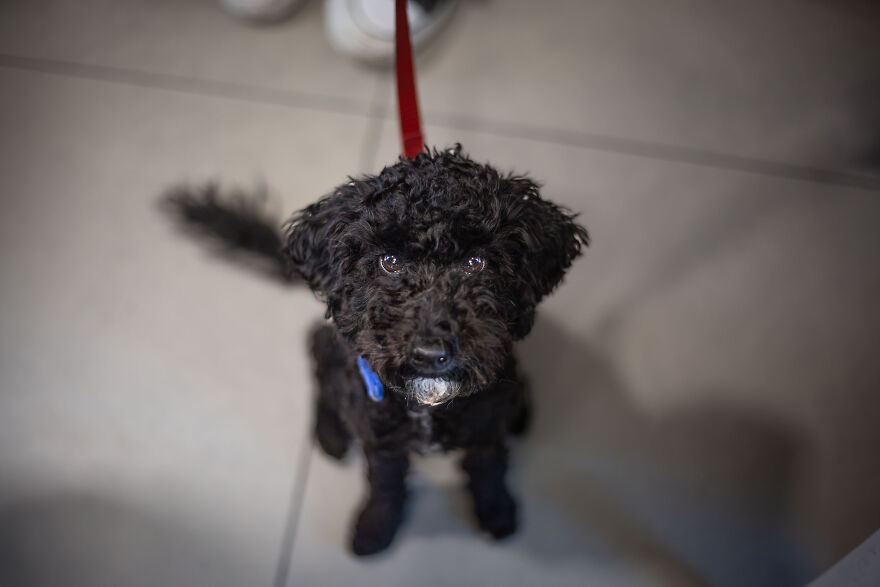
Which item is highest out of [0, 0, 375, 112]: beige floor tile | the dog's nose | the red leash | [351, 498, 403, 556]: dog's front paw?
[0, 0, 375, 112]: beige floor tile

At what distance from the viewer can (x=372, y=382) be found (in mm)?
1043

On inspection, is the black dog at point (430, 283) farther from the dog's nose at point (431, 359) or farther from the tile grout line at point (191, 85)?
the tile grout line at point (191, 85)

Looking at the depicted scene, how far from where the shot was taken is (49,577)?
131cm

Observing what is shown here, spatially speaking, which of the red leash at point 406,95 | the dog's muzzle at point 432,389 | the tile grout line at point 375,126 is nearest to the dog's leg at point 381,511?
the dog's muzzle at point 432,389

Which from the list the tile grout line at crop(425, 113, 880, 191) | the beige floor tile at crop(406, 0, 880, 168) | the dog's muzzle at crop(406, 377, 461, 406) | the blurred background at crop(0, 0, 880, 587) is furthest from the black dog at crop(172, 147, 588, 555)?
the beige floor tile at crop(406, 0, 880, 168)

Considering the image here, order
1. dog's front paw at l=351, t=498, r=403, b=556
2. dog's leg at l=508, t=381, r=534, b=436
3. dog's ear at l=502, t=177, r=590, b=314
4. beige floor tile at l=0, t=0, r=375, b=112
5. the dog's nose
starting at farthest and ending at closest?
beige floor tile at l=0, t=0, r=375, b=112
dog's leg at l=508, t=381, r=534, b=436
dog's front paw at l=351, t=498, r=403, b=556
dog's ear at l=502, t=177, r=590, b=314
the dog's nose

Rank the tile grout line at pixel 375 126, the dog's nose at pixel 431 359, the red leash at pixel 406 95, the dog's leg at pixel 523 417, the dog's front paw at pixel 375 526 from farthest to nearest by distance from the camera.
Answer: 1. the tile grout line at pixel 375 126
2. the dog's leg at pixel 523 417
3. the dog's front paw at pixel 375 526
4. the red leash at pixel 406 95
5. the dog's nose at pixel 431 359

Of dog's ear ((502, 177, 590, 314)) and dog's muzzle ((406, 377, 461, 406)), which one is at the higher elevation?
dog's ear ((502, 177, 590, 314))

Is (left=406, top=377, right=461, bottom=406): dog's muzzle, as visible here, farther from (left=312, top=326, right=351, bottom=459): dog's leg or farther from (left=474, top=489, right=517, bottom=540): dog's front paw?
(left=474, top=489, right=517, bottom=540): dog's front paw

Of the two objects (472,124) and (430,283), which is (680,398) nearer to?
(430,283)

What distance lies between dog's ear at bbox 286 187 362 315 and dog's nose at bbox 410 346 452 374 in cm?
23

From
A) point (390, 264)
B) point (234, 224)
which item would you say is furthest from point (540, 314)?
point (234, 224)

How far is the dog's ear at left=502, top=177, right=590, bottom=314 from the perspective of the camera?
37.5 inches

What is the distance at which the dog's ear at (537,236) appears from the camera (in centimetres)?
95
